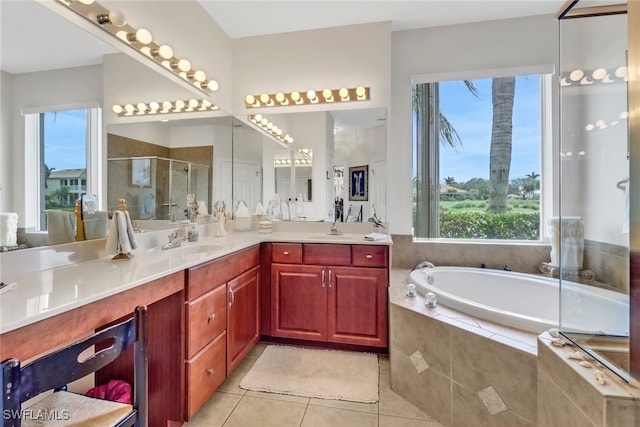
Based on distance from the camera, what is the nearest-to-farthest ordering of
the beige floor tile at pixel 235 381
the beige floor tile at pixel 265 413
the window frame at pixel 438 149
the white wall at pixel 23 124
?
the white wall at pixel 23 124 < the beige floor tile at pixel 265 413 < the beige floor tile at pixel 235 381 < the window frame at pixel 438 149

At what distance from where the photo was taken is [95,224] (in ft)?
4.97

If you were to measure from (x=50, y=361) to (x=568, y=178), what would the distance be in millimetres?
2687

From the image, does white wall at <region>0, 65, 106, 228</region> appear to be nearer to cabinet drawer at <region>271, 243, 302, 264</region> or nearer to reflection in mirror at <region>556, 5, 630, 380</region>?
cabinet drawer at <region>271, 243, 302, 264</region>

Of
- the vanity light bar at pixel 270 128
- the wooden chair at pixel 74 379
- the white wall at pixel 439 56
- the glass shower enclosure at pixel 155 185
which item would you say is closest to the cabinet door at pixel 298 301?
the glass shower enclosure at pixel 155 185

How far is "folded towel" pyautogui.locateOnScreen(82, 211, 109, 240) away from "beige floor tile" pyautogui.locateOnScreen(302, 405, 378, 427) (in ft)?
4.83

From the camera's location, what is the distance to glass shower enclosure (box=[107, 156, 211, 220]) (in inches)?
65.6

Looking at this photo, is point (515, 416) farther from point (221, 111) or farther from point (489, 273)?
point (221, 111)

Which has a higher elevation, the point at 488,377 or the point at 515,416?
the point at 488,377

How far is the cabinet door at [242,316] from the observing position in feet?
6.10

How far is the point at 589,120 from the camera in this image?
5.95 feet

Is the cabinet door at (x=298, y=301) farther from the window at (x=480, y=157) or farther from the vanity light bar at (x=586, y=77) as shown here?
the vanity light bar at (x=586, y=77)

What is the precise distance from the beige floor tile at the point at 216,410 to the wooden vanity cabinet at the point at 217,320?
0.10 m

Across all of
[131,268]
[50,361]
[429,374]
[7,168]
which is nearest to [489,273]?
[429,374]

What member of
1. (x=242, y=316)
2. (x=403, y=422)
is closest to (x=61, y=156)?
(x=242, y=316)
